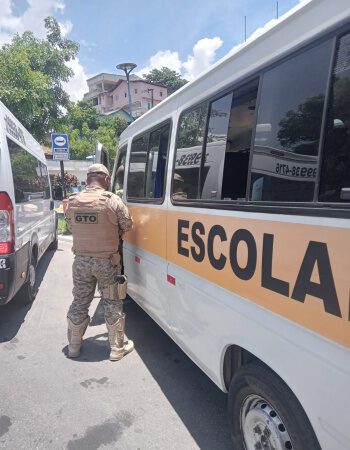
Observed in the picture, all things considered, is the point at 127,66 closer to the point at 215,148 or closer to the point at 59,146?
the point at 59,146

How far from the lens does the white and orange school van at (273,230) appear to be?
5.13 ft

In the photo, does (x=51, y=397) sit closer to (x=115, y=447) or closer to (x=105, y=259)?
(x=115, y=447)

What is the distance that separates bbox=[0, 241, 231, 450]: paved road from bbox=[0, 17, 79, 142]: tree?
35.7ft

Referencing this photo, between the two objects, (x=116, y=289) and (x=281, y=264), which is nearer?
(x=281, y=264)

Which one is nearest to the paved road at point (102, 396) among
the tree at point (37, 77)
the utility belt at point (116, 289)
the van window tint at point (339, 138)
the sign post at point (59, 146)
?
the utility belt at point (116, 289)

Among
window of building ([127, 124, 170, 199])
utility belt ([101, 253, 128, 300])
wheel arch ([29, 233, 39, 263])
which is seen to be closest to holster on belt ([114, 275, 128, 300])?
utility belt ([101, 253, 128, 300])

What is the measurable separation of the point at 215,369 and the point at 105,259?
71.7 inches

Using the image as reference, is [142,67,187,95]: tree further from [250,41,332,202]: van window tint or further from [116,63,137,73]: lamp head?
[250,41,332,202]: van window tint

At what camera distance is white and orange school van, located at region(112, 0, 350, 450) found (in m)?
1.56

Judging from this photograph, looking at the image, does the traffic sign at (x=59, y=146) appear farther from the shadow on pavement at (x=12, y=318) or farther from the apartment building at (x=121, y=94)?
the apartment building at (x=121, y=94)

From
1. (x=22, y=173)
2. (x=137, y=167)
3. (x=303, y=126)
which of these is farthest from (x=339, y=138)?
(x=22, y=173)

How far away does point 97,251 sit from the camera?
152 inches

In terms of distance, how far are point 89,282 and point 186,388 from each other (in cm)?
149

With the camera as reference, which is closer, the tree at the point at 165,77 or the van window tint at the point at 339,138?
the van window tint at the point at 339,138
